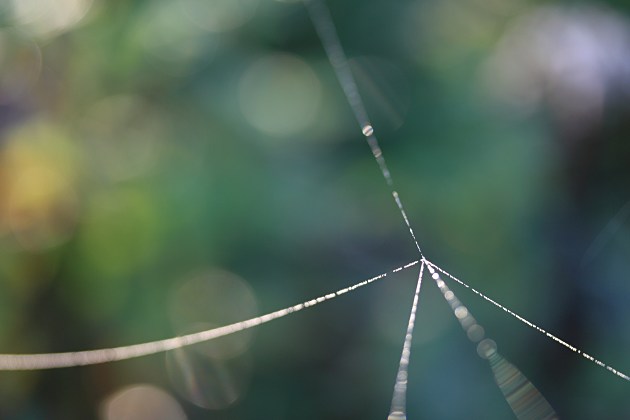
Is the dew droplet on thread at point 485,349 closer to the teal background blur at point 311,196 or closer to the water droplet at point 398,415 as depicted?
the teal background blur at point 311,196

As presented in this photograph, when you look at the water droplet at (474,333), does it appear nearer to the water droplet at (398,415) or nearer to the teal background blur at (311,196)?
the teal background blur at (311,196)

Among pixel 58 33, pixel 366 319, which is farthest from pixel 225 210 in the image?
pixel 58 33

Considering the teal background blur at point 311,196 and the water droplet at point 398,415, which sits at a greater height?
the teal background blur at point 311,196

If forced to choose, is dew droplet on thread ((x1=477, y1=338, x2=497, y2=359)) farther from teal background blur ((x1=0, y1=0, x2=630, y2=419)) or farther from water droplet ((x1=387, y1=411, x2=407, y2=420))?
water droplet ((x1=387, y1=411, x2=407, y2=420))

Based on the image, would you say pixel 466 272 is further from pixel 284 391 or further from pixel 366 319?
pixel 284 391

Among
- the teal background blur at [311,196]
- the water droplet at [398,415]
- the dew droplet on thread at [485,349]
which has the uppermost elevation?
the teal background blur at [311,196]

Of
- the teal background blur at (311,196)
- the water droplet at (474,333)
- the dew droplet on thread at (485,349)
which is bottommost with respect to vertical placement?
the dew droplet on thread at (485,349)

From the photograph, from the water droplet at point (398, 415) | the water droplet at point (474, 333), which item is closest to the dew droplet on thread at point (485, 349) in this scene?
the water droplet at point (474, 333)

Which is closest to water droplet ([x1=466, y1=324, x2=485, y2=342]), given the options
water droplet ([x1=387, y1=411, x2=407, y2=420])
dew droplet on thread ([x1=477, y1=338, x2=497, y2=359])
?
dew droplet on thread ([x1=477, y1=338, x2=497, y2=359])

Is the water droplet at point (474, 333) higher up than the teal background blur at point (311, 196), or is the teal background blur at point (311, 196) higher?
the teal background blur at point (311, 196)

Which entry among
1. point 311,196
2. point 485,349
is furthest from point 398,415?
point 311,196
